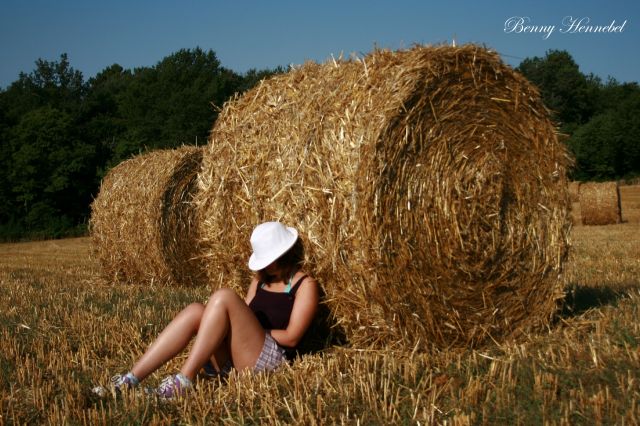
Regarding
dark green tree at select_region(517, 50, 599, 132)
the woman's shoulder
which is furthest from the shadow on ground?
dark green tree at select_region(517, 50, 599, 132)

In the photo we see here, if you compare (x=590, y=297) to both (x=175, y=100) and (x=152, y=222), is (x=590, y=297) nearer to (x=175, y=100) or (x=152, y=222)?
(x=152, y=222)

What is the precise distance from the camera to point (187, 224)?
10.7m

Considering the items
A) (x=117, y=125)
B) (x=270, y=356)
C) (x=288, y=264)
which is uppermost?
(x=117, y=125)

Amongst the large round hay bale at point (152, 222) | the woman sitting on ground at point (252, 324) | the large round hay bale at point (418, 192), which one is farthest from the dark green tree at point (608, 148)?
the woman sitting on ground at point (252, 324)

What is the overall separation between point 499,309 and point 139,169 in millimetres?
7403

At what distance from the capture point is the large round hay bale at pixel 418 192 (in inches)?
190

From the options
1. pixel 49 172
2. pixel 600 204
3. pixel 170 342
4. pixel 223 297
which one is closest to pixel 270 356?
pixel 223 297

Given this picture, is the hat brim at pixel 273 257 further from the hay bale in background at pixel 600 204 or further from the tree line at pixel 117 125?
the tree line at pixel 117 125

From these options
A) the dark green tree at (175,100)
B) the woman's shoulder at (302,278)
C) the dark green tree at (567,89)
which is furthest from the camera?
the dark green tree at (567,89)

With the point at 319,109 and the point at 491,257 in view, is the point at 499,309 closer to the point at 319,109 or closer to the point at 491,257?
the point at 491,257

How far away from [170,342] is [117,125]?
4317 cm

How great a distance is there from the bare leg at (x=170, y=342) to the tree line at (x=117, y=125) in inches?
1040

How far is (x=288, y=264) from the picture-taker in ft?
16.6

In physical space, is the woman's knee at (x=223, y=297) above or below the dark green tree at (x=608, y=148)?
below
